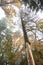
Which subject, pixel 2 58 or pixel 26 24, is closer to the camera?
pixel 2 58

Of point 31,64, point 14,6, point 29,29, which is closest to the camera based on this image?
point 31,64

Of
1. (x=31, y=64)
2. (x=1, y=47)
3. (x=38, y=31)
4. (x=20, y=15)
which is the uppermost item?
(x=20, y=15)

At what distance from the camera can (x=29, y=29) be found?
3643mm

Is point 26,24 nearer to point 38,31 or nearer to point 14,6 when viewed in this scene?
point 38,31

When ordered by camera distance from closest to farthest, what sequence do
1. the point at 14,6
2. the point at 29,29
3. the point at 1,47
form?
1. the point at 1,47
2. the point at 29,29
3. the point at 14,6

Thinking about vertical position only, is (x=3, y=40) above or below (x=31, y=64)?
above

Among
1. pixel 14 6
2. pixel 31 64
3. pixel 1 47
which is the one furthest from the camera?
pixel 14 6

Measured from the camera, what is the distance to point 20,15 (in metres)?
3.79

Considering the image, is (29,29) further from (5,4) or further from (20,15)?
(5,4)

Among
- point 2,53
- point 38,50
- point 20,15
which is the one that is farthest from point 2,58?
point 20,15

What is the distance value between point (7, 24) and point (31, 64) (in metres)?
0.94

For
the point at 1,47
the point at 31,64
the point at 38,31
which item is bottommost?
the point at 31,64

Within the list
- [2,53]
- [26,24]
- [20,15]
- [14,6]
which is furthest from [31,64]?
[14,6]

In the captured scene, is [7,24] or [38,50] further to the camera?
[7,24]
